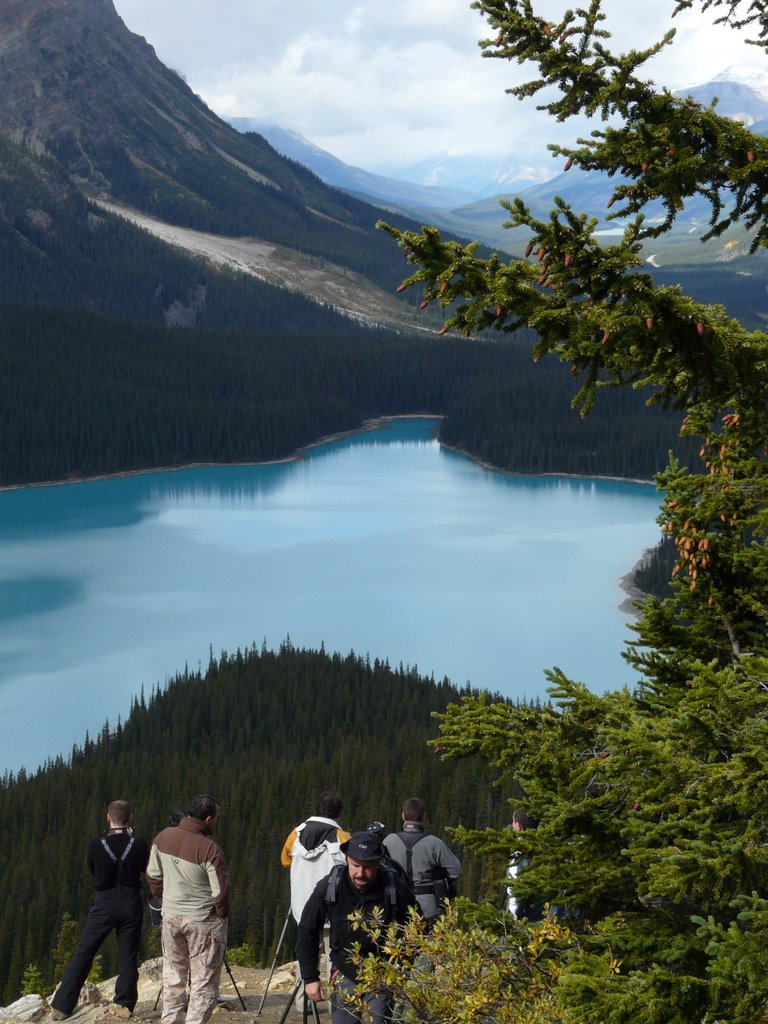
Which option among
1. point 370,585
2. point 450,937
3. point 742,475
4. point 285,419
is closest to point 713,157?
point 742,475

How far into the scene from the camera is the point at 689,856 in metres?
7.14

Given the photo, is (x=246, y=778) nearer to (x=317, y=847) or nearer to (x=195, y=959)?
(x=195, y=959)

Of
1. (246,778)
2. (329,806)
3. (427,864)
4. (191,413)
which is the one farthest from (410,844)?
(191,413)

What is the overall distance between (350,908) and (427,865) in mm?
1980

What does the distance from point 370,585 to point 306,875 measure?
272 feet

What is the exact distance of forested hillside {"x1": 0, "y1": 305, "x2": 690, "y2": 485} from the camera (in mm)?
162125

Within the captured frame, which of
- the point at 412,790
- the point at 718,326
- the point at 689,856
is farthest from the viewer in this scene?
the point at 412,790

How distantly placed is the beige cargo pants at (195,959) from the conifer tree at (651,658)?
465cm

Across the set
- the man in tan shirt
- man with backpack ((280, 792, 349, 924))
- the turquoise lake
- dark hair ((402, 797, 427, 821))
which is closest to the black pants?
the man in tan shirt

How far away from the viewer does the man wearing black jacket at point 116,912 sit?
45.2 feet

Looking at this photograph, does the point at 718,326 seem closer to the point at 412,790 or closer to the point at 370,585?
the point at 412,790

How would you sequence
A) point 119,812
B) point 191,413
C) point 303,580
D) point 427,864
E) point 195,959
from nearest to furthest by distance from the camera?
1. point 427,864
2. point 195,959
3. point 119,812
4. point 303,580
5. point 191,413

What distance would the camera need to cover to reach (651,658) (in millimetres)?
10703

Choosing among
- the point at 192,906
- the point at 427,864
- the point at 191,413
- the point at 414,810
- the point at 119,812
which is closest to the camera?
the point at 427,864
